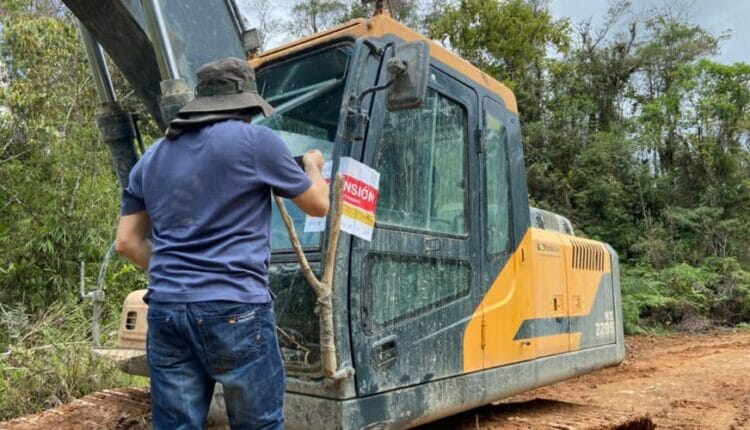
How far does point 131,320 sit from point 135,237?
132 cm

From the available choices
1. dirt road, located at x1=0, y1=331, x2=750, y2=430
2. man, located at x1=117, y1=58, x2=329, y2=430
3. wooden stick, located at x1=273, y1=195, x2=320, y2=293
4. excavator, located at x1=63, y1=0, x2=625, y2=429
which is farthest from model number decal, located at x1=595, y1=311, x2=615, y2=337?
man, located at x1=117, y1=58, x2=329, y2=430

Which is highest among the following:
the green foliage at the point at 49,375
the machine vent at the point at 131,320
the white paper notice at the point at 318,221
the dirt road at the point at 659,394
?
the white paper notice at the point at 318,221

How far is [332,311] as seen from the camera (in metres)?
2.44

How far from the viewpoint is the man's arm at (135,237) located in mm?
2096

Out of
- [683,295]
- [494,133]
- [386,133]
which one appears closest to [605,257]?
[494,133]

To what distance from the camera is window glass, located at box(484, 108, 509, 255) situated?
3418 millimetres

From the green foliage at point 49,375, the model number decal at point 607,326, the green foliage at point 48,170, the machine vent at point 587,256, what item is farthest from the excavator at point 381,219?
the green foliage at point 48,170

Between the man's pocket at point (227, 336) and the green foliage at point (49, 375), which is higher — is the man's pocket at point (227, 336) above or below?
above

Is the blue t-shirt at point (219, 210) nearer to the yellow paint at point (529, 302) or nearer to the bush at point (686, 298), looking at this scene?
the yellow paint at point (529, 302)

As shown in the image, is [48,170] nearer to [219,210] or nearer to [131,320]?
[131,320]

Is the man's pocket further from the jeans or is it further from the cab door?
the cab door

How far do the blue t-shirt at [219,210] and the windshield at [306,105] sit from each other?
2.41 feet

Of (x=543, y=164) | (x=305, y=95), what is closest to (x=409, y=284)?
(x=305, y=95)

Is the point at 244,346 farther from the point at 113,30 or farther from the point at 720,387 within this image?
the point at 720,387
